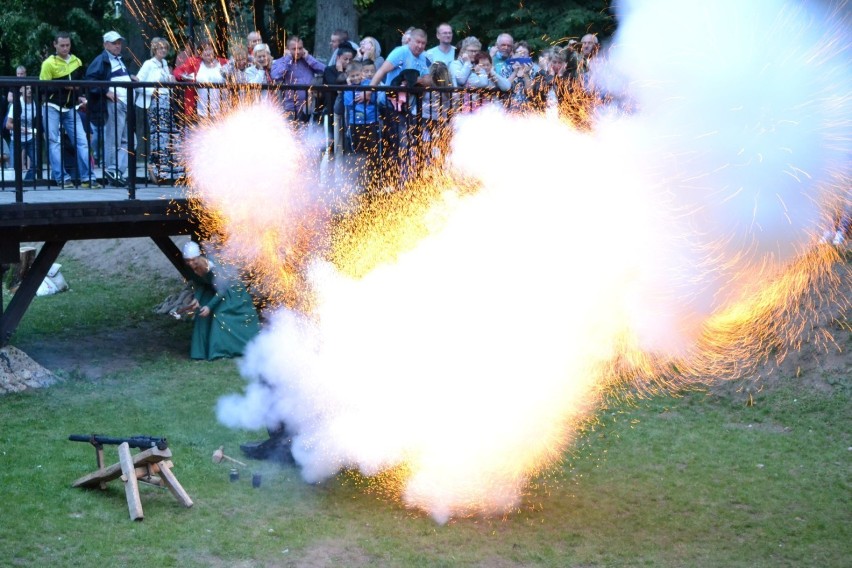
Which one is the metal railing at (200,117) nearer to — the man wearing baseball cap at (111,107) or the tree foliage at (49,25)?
the man wearing baseball cap at (111,107)

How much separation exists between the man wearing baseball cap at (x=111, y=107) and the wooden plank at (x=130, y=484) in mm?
6146

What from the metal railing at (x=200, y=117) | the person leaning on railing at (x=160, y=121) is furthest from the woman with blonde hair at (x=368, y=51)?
the person leaning on railing at (x=160, y=121)

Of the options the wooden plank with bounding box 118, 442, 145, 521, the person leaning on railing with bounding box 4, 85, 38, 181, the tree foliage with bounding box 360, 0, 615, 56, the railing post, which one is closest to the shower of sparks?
the wooden plank with bounding box 118, 442, 145, 521

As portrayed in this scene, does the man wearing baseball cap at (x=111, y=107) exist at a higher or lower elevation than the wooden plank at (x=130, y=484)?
higher

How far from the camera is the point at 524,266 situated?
29.8ft

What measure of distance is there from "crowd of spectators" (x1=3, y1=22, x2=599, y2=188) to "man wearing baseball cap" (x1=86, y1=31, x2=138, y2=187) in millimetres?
17

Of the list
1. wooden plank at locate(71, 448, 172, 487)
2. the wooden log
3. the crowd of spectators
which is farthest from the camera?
the wooden log

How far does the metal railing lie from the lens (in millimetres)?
13617

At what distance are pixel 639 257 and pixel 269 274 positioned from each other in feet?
18.6

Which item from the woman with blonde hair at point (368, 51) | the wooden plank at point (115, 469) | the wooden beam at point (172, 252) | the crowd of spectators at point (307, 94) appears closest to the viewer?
the wooden plank at point (115, 469)

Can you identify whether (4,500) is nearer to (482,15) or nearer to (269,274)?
(269,274)

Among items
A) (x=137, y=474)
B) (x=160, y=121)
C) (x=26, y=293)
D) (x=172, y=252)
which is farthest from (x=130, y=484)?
(x=172, y=252)

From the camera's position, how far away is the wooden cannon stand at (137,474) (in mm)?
9102

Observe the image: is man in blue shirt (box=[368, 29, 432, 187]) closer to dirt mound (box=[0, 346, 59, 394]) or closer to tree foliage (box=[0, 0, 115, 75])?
dirt mound (box=[0, 346, 59, 394])
